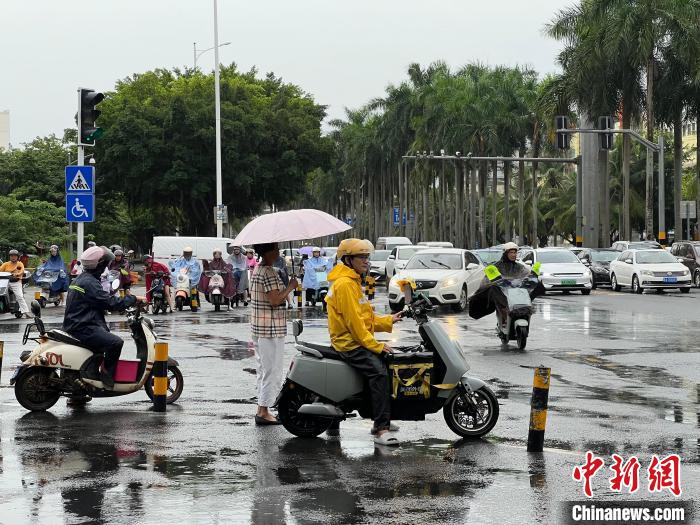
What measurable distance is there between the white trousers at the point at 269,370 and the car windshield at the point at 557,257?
94.1ft

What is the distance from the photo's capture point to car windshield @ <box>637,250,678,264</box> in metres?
40.7

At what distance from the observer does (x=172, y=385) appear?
1311 centimetres

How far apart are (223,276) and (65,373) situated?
18.9m

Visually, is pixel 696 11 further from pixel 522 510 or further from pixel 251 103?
pixel 522 510

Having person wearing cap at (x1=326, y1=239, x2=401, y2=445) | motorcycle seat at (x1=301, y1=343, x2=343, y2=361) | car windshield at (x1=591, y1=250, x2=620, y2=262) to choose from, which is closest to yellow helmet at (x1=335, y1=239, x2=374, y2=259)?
person wearing cap at (x1=326, y1=239, x2=401, y2=445)

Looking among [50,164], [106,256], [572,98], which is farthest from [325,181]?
[106,256]

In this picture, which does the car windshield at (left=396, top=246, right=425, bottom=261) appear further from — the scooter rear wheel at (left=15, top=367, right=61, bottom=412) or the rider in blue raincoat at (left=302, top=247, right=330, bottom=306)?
the scooter rear wheel at (left=15, top=367, right=61, bottom=412)

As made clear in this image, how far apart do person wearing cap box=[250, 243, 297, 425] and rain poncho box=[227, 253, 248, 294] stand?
791 inches

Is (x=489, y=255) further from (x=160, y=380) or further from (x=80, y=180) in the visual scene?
(x=160, y=380)

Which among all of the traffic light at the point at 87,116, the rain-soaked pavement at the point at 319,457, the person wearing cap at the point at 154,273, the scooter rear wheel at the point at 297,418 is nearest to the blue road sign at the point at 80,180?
the traffic light at the point at 87,116

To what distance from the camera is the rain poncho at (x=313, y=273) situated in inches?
1276

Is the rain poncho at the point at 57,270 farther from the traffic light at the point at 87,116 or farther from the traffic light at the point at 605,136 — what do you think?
the traffic light at the point at 605,136

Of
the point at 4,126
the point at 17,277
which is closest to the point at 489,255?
the point at 17,277

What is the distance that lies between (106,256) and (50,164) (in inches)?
2476
